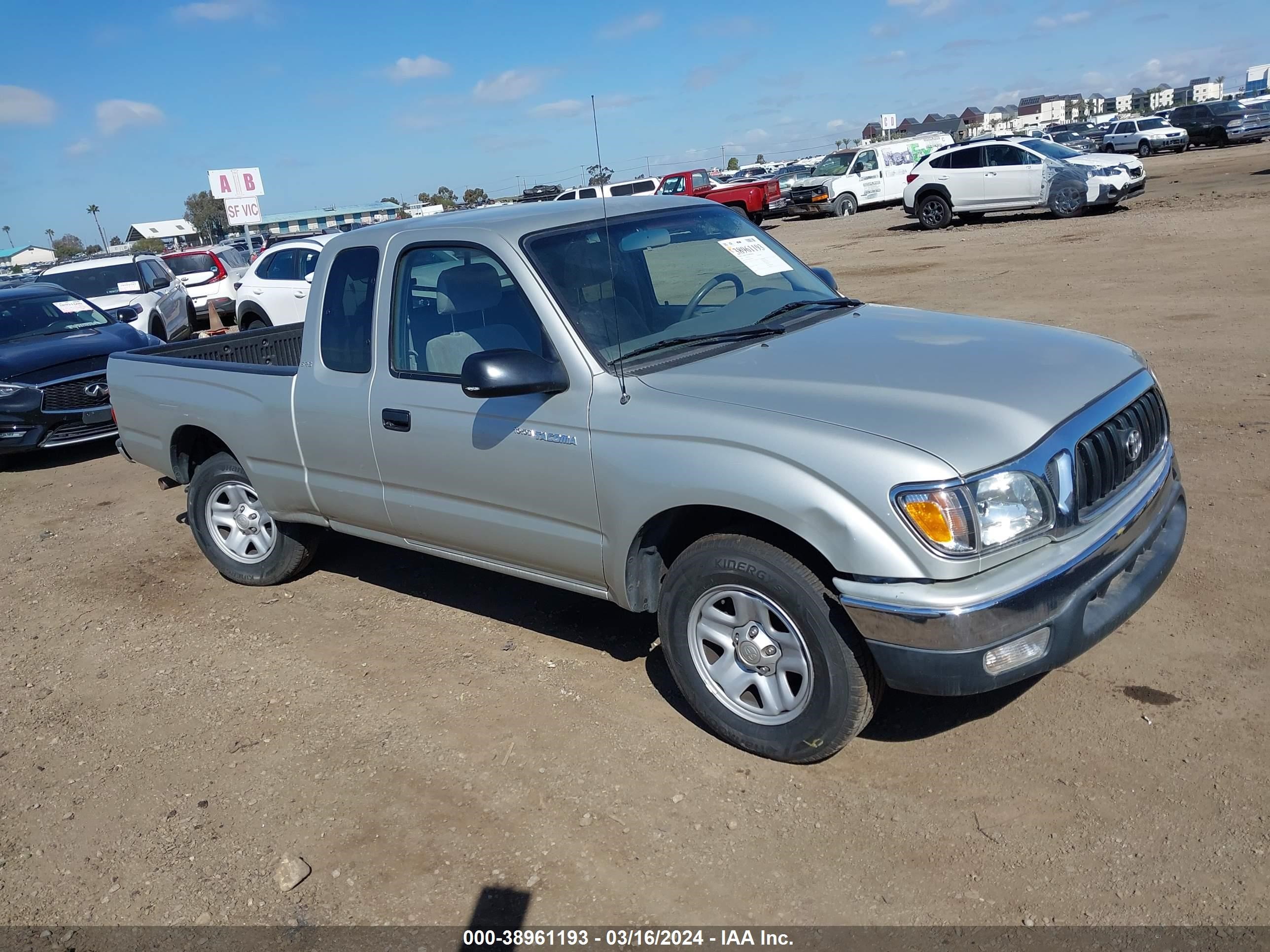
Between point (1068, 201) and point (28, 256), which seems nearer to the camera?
point (1068, 201)

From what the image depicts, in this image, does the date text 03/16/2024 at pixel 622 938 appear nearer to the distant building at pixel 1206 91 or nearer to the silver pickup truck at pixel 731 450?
the silver pickup truck at pixel 731 450

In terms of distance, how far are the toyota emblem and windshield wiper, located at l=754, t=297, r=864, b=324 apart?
1.43 m

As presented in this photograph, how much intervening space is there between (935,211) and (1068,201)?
2923 mm

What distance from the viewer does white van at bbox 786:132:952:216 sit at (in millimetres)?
30984

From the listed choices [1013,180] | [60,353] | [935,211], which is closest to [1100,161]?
[1013,180]

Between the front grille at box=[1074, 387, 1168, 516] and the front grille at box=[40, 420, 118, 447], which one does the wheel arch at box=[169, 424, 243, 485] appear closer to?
the front grille at box=[40, 420, 118, 447]

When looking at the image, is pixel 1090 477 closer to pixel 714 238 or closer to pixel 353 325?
pixel 714 238

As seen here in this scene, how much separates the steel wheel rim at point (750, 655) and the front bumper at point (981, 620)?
1.14ft

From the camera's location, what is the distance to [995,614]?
3.06m

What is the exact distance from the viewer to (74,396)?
973 cm

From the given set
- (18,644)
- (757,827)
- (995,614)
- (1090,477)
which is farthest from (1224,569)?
(18,644)

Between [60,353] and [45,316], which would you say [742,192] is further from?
[60,353]

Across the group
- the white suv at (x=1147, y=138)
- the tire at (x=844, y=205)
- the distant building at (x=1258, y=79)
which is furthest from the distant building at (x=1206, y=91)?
the tire at (x=844, y=205)

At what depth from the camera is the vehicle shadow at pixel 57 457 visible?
10.0 m
